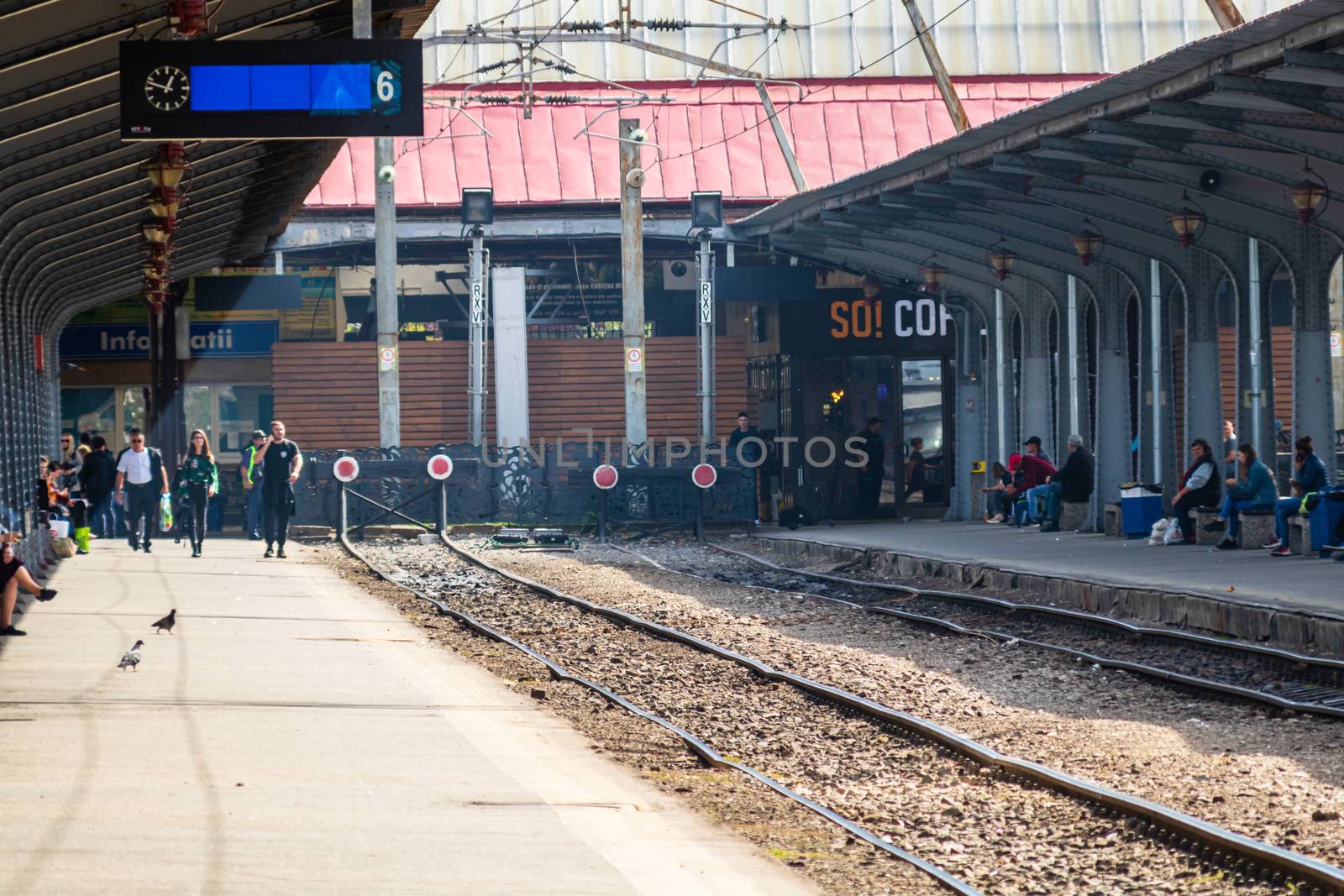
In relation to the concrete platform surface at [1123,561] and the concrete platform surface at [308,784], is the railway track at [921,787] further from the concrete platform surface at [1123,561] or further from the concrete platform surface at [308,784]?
the concrete platform surface at [1123,561]

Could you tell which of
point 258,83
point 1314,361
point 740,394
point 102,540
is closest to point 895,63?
point 740,394

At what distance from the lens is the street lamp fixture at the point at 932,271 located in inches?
1093

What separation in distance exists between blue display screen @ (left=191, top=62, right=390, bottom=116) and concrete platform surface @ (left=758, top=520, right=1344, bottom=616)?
24.8 feet

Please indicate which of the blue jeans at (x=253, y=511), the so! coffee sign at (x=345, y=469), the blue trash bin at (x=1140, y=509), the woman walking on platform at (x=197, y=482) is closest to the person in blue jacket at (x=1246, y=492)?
the blue trash bin at (x=1140, y=509)

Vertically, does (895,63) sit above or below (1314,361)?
above

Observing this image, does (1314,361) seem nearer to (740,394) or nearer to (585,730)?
(585,730)

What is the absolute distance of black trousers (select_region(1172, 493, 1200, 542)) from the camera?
21672 millimetres

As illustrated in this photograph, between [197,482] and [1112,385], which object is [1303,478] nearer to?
[1112,385]

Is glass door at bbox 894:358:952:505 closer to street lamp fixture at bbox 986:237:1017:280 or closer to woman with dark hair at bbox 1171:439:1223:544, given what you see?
street lamp fixture at bbox 986:237:1017:280

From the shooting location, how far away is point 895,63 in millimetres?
45125

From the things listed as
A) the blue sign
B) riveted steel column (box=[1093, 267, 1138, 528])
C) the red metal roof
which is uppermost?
the red metal roof

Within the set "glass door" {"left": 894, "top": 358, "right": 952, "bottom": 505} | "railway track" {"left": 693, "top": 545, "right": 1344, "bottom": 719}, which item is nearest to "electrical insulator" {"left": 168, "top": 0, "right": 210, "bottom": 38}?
"railway track" {"left": 693, "top": 545, "right": 1344, "bottom": 719}

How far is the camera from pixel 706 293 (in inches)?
1257

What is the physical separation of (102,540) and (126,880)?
22.2m
